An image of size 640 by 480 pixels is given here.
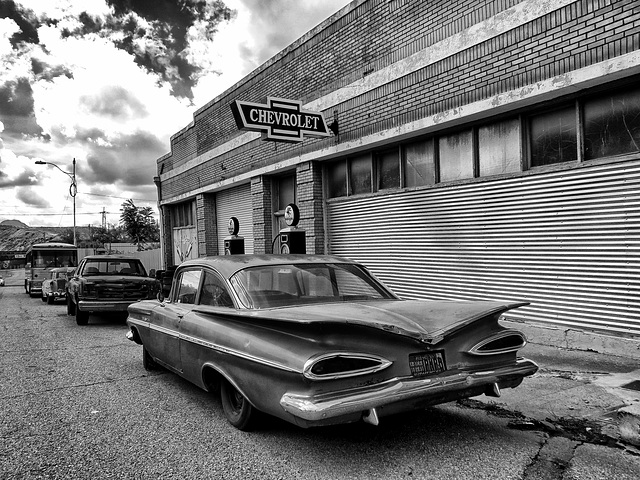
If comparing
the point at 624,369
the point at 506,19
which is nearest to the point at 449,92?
the point at 506,19

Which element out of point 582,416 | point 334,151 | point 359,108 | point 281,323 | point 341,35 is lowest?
point 582,416

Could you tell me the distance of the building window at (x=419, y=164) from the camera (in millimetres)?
9734

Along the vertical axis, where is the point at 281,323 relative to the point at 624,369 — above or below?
above

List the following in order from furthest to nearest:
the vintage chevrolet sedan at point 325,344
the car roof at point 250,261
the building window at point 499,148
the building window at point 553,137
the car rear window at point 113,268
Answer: the car rear window at point 113,268 → the building window at point 499,148 → the building window at point 553,137 → the car roof at point 250,261 → the vintage chevrolet sedan at point 325,344

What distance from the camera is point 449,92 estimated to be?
884cm

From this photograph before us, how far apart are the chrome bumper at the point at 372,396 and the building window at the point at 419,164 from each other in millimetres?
6422

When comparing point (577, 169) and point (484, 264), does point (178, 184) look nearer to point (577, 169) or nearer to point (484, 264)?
point (484, 264)

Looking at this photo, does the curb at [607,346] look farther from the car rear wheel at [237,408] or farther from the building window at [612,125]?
the car rear wheel at [237,408]

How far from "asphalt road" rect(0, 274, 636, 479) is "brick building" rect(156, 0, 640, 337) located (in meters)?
3.59

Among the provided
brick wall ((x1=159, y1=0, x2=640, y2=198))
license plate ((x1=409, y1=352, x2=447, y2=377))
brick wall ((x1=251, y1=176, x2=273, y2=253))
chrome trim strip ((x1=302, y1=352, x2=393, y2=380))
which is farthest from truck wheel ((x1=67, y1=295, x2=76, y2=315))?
license plate ((x1=409, y1=352, x2=447, y2=377))

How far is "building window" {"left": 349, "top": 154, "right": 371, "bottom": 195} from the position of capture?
1136cm

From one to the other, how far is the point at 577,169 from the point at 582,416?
3.83 metres

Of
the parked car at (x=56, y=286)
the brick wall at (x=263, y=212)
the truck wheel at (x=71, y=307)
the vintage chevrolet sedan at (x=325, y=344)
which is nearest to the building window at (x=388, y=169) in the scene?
the brick wall at (x=263, y=212)

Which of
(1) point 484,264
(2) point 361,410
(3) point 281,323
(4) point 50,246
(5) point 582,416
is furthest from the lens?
(4) point 50,246
